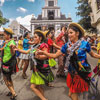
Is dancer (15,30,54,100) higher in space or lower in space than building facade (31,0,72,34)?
lower

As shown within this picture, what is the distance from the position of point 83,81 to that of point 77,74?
0.51ft

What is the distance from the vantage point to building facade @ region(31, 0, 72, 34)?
1682 inches

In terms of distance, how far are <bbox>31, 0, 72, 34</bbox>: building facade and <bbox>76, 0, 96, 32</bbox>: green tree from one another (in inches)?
740

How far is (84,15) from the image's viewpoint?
73.6 ft

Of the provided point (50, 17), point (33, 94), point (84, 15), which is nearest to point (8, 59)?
point (33, 94)

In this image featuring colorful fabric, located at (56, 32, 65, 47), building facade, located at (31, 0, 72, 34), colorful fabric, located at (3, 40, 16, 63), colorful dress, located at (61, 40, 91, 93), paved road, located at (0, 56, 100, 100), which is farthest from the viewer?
building facade, located at (31, 0, 72, 34)

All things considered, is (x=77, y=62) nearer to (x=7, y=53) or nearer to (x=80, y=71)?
(x=80, y=71)

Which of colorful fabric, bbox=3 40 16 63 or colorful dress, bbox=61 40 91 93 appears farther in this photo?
colorful fabric, bbox=3 40 16 63

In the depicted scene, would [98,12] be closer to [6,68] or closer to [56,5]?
[6,68]

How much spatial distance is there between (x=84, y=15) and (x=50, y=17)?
27.2m

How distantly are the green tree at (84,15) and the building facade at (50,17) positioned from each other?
18785mm

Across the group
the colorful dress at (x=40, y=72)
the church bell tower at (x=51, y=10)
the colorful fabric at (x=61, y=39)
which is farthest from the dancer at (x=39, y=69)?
the church bell tower at (x=51, y=10)

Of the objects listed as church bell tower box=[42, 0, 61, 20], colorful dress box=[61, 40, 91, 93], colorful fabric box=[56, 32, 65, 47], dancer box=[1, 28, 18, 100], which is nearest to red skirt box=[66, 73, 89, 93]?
colorful dress box=[61, 40, 91, 93]

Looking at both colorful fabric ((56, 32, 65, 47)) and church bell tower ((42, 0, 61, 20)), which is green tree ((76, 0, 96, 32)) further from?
church bell tower ((42, 0, 61, 20))
